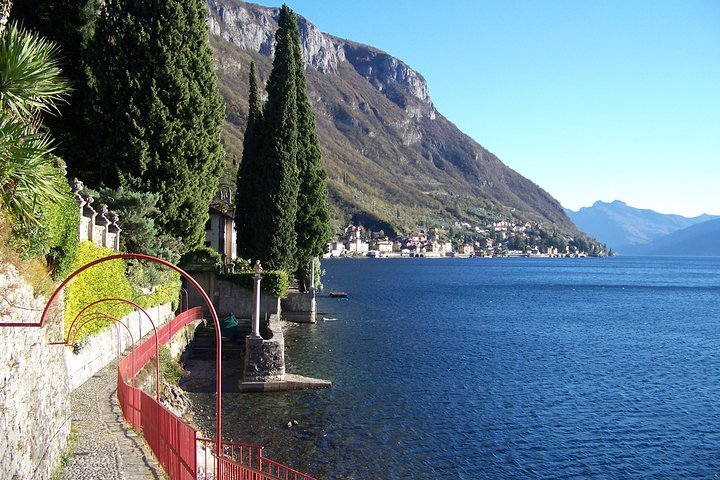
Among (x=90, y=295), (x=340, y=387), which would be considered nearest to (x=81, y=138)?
(x=90, y=295)

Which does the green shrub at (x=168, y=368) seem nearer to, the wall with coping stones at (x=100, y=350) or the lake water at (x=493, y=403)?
the wall with coping stones at (x=100, y=350)

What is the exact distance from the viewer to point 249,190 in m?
45.5

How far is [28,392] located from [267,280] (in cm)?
3149

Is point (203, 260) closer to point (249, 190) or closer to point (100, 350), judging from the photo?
point (249, 190)

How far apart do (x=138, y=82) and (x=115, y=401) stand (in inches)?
685

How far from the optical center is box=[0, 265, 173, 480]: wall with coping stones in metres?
8.67

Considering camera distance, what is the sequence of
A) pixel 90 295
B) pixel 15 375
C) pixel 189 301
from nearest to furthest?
1. pixel 15 375
2. pixel 90 295
3. pixel 189 301

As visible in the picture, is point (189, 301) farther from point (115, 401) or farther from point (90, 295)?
point (115, 401)

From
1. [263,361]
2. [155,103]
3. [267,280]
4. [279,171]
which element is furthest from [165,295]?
[279,171]

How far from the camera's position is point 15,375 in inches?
356

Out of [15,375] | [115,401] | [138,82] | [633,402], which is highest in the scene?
[138,82]

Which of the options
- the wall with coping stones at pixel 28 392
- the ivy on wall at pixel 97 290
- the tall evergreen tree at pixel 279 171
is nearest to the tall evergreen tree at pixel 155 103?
the ivy on wall at pixel 97 290

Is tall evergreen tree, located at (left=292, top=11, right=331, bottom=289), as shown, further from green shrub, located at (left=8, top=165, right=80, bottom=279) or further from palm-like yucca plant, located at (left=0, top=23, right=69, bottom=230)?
palm-like yucca plant, located at (left=0, top=23, right=69, bottom=230)

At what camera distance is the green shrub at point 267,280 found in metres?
40.4
